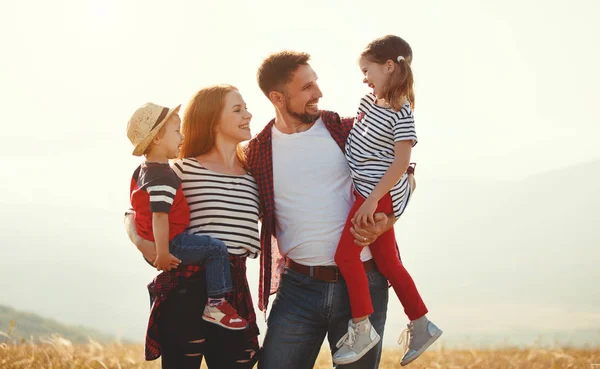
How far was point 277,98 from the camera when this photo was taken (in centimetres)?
495

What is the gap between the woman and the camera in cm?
418

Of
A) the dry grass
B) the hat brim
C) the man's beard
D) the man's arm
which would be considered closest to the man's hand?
the man's arm

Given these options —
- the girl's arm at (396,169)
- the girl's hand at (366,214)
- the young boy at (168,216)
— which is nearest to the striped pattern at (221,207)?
the young boy at (168,216)

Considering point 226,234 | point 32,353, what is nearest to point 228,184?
point 226,234

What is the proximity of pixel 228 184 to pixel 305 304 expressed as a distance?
0.98 m

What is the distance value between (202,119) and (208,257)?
39.1 inches

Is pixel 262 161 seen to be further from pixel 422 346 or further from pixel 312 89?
pixel 422 346

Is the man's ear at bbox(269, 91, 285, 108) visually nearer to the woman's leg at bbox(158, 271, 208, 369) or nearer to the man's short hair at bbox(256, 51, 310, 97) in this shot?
the man's short hair at bbox(256, 51, 310, 97)

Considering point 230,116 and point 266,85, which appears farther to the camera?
point 266,85

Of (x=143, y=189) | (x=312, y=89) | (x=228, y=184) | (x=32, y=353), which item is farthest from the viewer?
(x=32, y=353)

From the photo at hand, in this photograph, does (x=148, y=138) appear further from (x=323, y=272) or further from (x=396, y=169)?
(x=396, y=169)

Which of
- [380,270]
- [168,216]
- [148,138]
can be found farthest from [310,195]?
[148,138]

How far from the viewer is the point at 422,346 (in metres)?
4.56

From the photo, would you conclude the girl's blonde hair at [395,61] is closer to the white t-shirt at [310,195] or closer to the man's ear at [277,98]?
the white t-shirt at [310,195]
